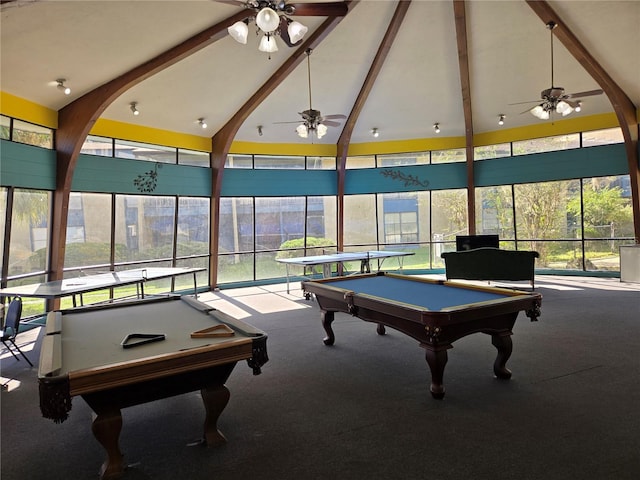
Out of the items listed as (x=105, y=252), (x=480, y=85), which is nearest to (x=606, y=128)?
(x=480, y=85)

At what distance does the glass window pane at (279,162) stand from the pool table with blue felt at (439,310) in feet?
21.8

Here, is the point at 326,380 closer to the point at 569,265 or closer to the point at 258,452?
the point at 258,452

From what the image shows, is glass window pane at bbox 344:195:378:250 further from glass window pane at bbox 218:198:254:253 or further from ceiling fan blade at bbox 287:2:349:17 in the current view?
ceiling fan blade at bbox 287:2:349:17

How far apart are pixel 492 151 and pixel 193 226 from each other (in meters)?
8.17

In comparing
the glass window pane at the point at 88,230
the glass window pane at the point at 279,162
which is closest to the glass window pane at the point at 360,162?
the glass window pane at the point at 279,162

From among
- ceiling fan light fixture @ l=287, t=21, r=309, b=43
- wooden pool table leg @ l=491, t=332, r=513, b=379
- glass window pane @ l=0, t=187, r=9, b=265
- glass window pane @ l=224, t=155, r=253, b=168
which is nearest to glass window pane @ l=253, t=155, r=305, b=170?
glass window pane @ l=224, t=155, r=253, b=168

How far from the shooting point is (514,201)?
10.9 m

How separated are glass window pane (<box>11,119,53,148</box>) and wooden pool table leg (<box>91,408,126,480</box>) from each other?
5.98 meters

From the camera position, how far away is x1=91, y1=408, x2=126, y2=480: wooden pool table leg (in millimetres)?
2518

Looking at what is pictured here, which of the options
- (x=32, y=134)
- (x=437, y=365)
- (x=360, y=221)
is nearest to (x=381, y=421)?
(x=437, y=365)

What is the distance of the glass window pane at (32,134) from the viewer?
660cm

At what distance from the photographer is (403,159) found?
1162cm

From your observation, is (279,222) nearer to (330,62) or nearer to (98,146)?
(330,62)

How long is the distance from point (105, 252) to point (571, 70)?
10.2 meters
